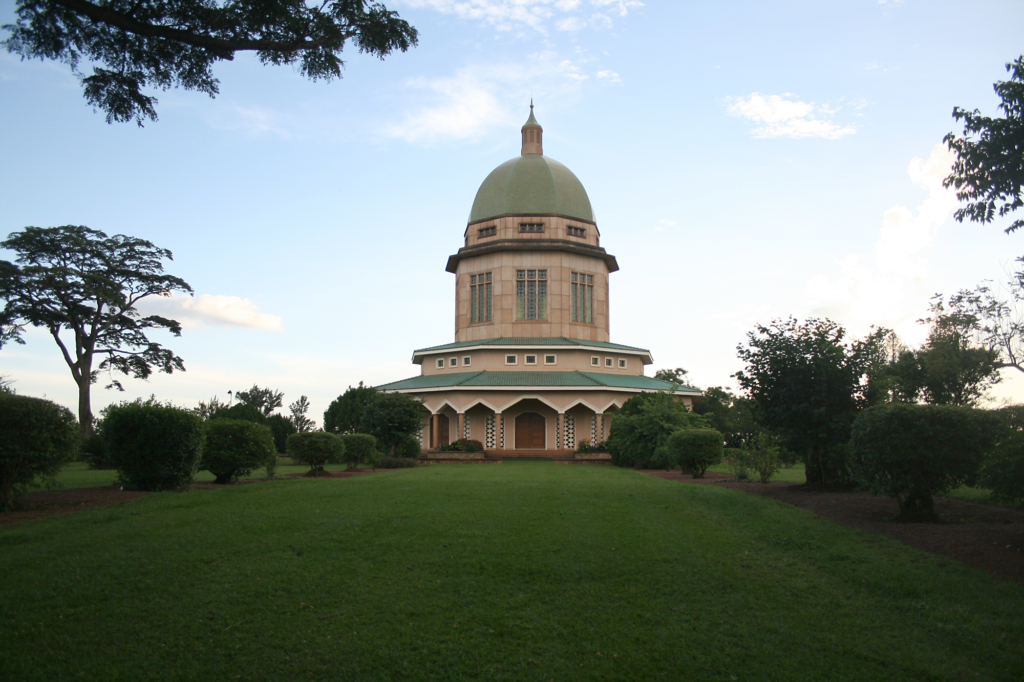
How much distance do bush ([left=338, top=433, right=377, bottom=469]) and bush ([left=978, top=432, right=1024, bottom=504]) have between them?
19323mm

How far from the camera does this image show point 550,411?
41156 mm

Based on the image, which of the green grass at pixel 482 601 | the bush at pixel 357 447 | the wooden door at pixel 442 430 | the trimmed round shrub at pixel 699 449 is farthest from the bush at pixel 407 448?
the green grass at pixel 482 601

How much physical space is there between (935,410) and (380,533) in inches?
359

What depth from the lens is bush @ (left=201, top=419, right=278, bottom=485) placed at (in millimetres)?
16297

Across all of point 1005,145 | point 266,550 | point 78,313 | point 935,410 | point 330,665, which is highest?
point 78,313

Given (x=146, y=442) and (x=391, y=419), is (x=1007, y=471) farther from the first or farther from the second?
(x=391, y=419)

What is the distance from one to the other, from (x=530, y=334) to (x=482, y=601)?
3847cm

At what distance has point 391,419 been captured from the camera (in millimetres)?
31219

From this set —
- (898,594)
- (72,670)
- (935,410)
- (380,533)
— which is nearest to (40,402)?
(380,533)

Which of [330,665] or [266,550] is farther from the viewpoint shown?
[266,550]

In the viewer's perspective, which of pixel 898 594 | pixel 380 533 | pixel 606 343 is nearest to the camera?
pixel 898 594

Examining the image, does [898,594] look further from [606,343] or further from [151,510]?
[606,343]

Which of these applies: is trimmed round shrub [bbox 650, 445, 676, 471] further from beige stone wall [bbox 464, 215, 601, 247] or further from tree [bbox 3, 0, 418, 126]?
beige stone wall [bbox 464, 215, 601, 247]

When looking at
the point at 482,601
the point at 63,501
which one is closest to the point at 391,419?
the point at 63,501
